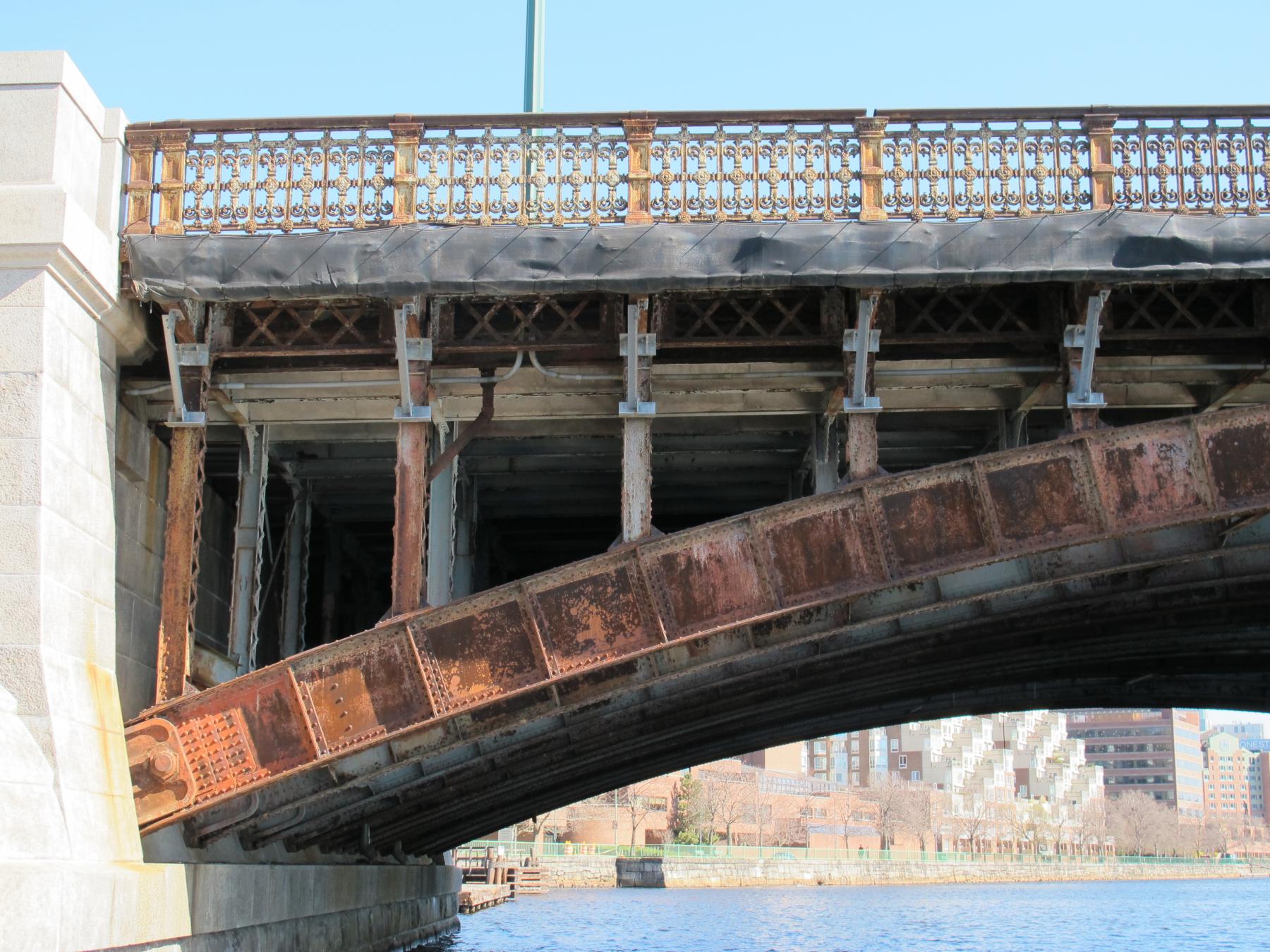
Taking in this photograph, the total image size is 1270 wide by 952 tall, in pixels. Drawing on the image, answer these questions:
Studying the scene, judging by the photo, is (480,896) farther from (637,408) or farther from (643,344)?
(643,344)

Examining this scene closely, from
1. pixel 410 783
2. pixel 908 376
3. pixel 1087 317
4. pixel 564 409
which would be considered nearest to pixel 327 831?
pixel 410 783

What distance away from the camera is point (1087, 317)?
51.3ft

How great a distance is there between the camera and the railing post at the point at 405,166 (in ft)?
51.9

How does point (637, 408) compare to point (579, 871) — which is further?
point (579, 871)

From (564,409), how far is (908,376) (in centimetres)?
420

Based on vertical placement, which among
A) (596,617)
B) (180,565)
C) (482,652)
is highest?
(180,565)

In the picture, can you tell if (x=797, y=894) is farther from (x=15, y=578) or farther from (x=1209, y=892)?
(x=15, y=578)

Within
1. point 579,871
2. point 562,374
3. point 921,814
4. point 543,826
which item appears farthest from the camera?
point 921,814

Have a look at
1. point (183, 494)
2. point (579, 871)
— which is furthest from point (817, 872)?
point (183, 494)

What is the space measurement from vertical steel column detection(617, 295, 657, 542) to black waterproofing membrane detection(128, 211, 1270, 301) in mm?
549

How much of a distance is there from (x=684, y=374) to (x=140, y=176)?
20.8 ft

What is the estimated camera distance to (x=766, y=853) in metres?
114

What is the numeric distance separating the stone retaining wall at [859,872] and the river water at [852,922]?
2284 mm

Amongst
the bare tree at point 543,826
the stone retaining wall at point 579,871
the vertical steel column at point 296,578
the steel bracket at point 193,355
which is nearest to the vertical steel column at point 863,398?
the steel bracket at point 193,355
